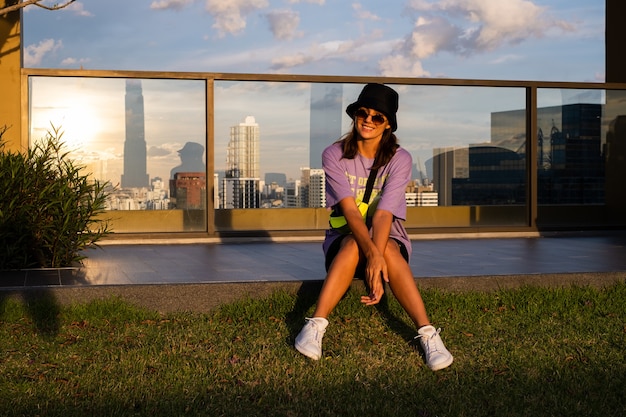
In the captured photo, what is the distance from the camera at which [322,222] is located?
9.44m

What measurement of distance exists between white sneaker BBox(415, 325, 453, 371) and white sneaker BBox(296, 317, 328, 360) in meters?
0.42

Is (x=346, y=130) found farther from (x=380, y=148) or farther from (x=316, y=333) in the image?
(x=316, y=333)

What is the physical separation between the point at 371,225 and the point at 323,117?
502 centimetres

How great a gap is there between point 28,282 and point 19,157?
1217 millimetres

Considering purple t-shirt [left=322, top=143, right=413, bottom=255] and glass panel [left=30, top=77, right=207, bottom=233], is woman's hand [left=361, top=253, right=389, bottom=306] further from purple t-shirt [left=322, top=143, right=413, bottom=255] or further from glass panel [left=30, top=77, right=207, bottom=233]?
glass panel [left=30, top=77, right=207, bottom=233]

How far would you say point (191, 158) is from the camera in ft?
29.7

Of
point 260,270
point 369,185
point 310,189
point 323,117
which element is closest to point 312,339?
point 369,185

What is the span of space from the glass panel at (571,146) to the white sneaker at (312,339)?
631 cm

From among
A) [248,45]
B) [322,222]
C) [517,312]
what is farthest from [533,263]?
[248,45]

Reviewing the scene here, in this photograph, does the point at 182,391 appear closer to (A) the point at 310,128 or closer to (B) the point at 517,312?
(B) the point at 517,312

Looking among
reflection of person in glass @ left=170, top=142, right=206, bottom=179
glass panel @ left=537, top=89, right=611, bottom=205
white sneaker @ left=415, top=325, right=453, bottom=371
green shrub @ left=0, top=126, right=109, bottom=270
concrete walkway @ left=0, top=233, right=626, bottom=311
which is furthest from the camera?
glass panel @ left=537, top=89, right=611, bottom=205

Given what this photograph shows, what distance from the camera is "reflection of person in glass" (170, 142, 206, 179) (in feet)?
29.6

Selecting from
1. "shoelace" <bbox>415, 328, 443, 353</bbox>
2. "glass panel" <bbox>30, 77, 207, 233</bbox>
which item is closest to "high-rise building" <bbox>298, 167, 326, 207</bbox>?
"glass panel" <bbox>30, 77, 207, 233</bbox>

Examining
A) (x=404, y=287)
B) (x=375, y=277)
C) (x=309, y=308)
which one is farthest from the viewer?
(x=309, y=308)
